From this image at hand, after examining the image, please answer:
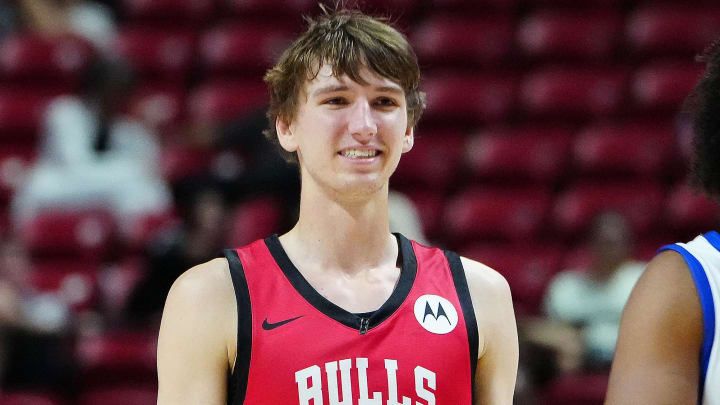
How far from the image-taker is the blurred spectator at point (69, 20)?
8203 millimetres

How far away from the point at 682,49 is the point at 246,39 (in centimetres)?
308

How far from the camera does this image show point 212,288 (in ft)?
9.16

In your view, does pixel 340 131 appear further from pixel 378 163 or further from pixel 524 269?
pixel 524 269

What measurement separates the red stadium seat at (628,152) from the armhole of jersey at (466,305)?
4.43m

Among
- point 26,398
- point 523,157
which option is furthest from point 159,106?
point 26,398

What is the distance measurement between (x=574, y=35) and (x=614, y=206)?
4.58ft

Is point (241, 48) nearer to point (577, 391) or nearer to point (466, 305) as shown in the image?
point (577, 391)

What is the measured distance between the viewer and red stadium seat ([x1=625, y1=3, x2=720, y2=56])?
7.55m

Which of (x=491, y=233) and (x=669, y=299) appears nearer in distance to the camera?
(x=669, y=299)

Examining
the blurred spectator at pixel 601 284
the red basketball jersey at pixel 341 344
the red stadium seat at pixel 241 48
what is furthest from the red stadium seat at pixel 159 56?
the red basketball jersey at pixel 341 344

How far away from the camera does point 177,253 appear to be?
19.4ft

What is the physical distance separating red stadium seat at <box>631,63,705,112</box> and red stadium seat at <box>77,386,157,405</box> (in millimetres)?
3707

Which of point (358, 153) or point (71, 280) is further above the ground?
point (71, 280)

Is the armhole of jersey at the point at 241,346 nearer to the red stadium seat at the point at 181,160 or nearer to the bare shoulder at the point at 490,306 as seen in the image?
the bare shoulder at the point at 490,306
